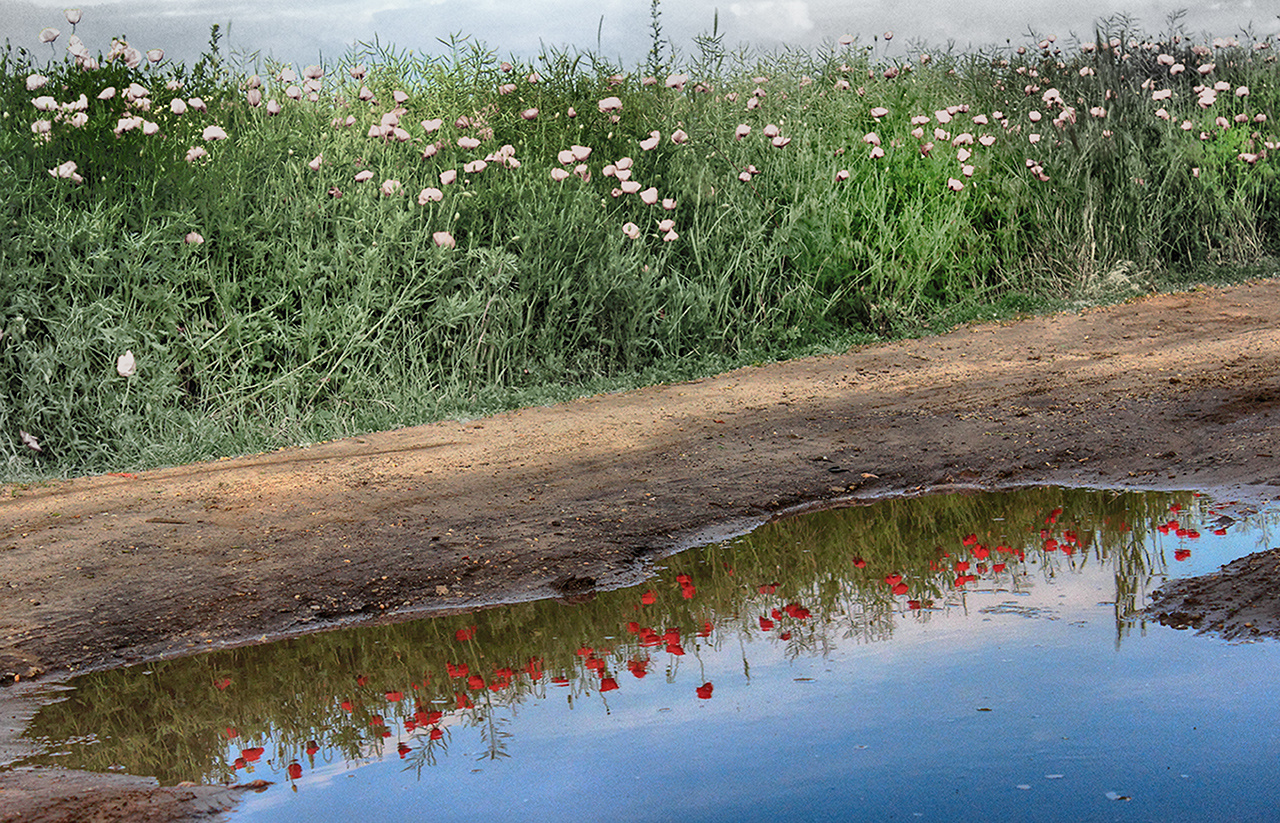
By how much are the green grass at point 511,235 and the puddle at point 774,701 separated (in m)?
3.56

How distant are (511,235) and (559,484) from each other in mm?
3215

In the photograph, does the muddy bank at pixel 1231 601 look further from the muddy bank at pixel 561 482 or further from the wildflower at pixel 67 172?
the wildflower at pixel 67 172

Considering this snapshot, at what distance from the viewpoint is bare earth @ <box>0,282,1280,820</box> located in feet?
14.6

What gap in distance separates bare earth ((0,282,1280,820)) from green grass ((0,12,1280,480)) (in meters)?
0.85

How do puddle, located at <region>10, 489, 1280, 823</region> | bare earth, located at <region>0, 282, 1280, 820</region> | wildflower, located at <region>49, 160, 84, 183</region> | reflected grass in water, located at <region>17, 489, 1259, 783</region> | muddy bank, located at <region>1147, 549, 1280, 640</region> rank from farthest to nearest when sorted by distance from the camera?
wildflower, located at <region>49, 160, 84, 183</region>, bare earth, located at <region>0, 282, 1280, 820</region>, muddy bank, located at <region>1147, 549, 1280, 640</region>, reflected grass in water, located at <region>17, 489, 1259, 783</region>, puddle, located at <region>10, 489, 1280, 823</region>

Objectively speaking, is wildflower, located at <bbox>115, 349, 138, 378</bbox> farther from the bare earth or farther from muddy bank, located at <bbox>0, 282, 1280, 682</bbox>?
the bare earth

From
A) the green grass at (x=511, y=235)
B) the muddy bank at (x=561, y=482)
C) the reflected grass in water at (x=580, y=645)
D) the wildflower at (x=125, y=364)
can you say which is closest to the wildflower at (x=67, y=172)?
the green grass at (x=511, y=235)

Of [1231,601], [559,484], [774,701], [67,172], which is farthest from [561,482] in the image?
[67,172]

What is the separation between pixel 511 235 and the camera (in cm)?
850

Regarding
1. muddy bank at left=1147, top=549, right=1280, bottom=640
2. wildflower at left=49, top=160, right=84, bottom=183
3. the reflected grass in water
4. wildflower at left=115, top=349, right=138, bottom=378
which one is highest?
wildflower at left=49, top=160, right=84, bottom=183

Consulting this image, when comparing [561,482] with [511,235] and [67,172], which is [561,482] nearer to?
[511,235]

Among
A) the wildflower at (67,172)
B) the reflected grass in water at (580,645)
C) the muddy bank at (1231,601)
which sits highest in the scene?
the wildflower at (67,172)

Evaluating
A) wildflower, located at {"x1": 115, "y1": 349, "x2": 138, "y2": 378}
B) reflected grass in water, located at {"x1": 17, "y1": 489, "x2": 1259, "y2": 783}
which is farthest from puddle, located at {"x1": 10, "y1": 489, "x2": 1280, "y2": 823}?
wildflower, located at {"x1": 115, "y1": 349, "x2": 138, "y2": 378}

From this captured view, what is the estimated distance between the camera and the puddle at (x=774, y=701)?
2787 mm
